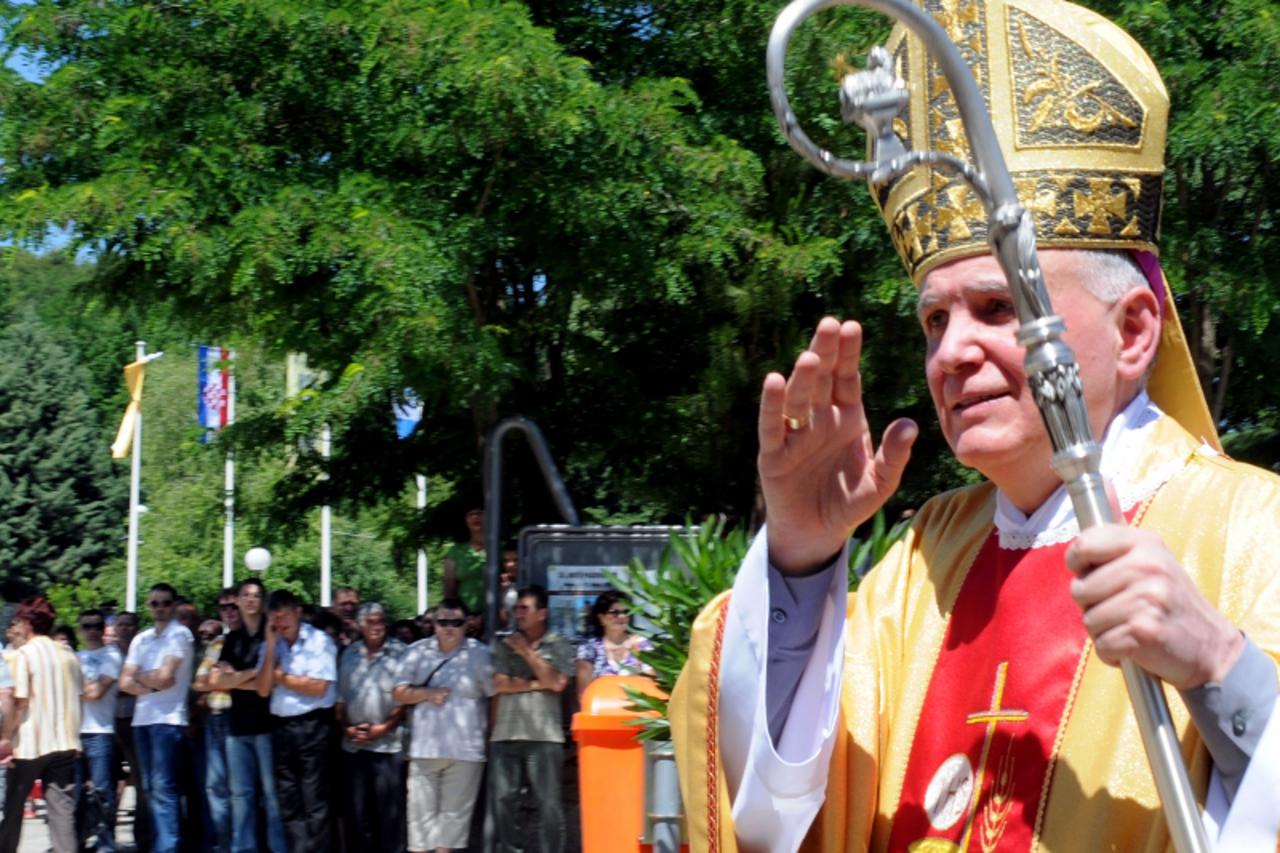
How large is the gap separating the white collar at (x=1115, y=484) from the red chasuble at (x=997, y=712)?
0.09ft

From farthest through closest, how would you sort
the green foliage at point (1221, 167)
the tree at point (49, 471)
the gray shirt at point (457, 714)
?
the tree at point (49, 471) < the gray shirt at point (457, 714) < the green foliage at point (1221, 167)

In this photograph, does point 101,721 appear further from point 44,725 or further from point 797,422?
point 797,422

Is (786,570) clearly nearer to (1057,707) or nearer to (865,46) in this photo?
(1057,707)

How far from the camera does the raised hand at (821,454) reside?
281 cm

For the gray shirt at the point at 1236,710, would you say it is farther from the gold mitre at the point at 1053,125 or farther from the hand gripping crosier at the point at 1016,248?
the gold mitre at the point at 1053,125

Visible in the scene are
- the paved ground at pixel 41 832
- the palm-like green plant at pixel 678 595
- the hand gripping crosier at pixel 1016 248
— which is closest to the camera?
the hand gripping crosier at pixel 1016 248

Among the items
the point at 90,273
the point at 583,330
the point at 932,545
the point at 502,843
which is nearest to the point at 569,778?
the point at 502,843

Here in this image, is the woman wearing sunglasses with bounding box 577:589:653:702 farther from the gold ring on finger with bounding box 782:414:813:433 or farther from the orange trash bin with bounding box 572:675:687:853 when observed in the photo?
the gold ring on finger with bounding box 782:414:813:433

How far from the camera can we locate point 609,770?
27.5 feet

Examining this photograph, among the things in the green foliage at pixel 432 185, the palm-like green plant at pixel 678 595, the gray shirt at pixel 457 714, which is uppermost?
Result: the green foliage at pixel 432 185

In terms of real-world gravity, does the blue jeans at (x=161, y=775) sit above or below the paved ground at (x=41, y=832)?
above

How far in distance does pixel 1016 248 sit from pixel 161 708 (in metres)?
10.8

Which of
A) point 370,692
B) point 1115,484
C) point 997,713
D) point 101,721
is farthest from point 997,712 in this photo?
point 101,721

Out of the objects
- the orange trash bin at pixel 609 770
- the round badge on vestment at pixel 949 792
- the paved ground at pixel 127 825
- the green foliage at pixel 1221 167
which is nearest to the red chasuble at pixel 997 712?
the round badge on vestment at pixel 949 792
